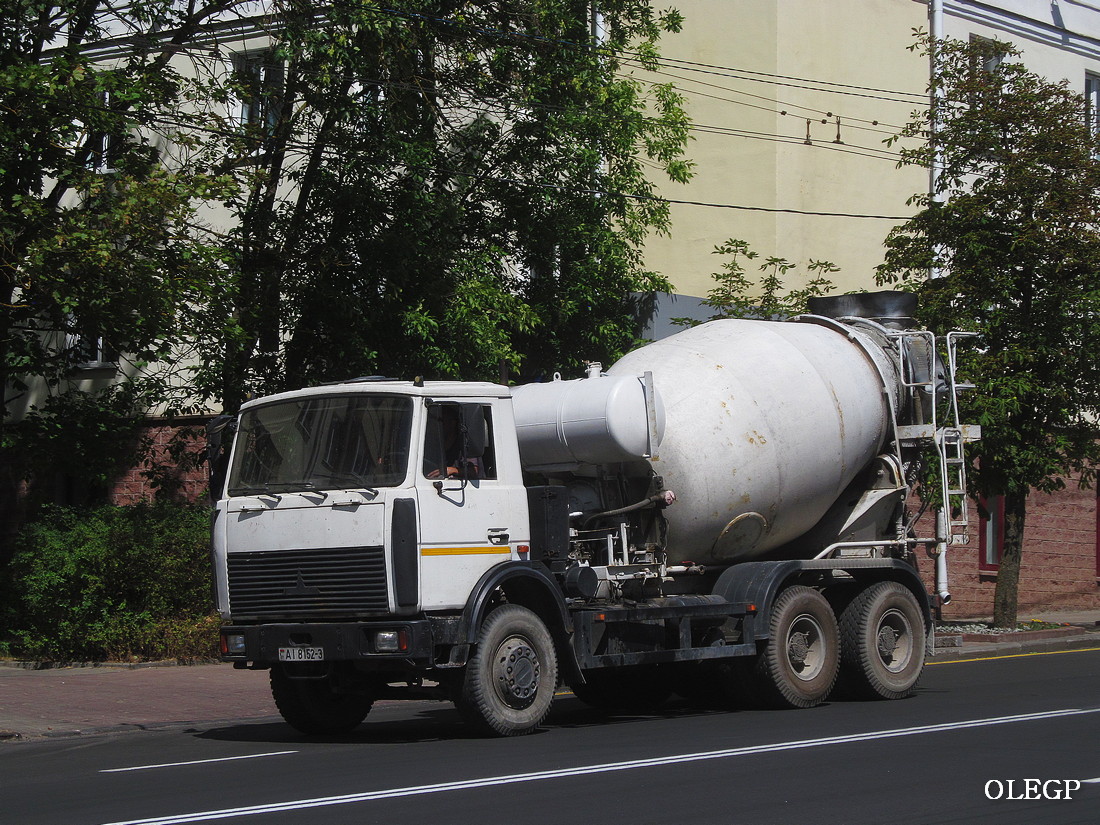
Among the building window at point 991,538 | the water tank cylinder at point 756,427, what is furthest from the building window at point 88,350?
the building window at point 991,538

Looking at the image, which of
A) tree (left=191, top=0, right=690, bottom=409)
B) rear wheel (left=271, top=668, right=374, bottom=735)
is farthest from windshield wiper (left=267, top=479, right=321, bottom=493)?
tree (left=191, top=0, right=690, bottom=409)

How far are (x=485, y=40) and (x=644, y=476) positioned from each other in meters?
8.96

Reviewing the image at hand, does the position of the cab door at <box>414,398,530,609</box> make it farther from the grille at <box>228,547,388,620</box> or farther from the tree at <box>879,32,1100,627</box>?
the tree at <box>879,32,1100,627</box>

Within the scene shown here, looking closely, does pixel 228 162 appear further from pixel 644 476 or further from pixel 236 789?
pixel 236 789

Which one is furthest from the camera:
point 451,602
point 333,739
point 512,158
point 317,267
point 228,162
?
point 512,158

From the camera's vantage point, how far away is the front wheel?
10305 mm

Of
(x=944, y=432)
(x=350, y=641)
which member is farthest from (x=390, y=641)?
(x=944, y=432)

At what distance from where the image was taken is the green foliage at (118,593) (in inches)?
695

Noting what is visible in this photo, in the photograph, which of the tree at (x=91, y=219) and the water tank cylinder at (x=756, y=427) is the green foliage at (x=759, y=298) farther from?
the tree at (x=91, y=219)

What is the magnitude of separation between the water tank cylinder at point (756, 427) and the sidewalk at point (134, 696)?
4.61 metres

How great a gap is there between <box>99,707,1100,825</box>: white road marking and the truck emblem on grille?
244 centimetres

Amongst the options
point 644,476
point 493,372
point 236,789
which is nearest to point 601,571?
point 644,476

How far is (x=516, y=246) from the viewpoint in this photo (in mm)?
20062

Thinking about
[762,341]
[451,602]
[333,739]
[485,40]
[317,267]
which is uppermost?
[485,40]
